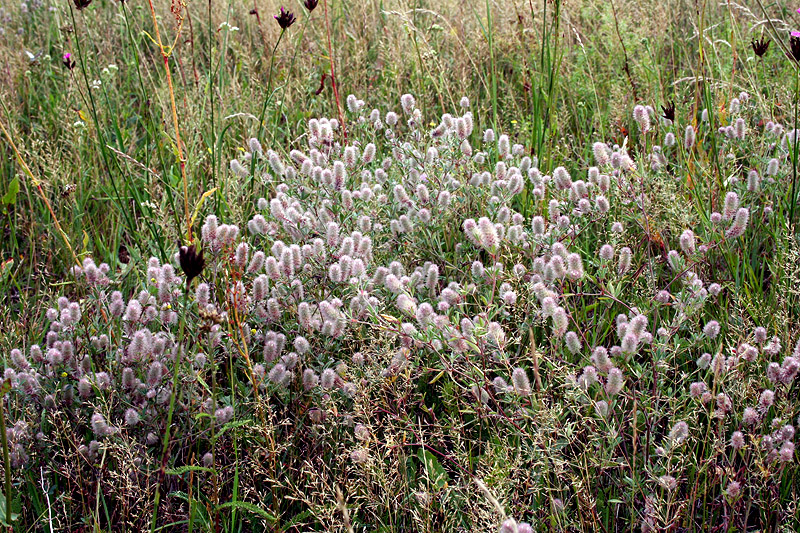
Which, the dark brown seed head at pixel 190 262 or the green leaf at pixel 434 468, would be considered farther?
the green leaf at pixel 434 468

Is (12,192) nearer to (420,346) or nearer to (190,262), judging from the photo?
(420,346)

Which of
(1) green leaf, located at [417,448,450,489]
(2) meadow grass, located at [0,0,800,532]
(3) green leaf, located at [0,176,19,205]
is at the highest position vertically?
(3) green leaf, located at [0,176,19,205]

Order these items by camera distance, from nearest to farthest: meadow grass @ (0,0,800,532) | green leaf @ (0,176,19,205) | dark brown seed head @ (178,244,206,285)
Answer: dark brown seed head @ (178,244,206,285) < meadow grass @ (0,0,800,532) < green leaf @ (0,176,19,205)

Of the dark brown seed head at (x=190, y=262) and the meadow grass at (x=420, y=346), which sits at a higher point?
the dark brown seed head at (x=190, y=262)

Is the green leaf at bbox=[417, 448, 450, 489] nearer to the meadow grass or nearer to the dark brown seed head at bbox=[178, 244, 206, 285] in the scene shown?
the meadow grass

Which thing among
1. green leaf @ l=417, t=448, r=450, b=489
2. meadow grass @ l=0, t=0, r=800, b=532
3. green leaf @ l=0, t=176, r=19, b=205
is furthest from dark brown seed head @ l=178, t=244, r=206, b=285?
green leaf @ l=0, t=176, r=19, b=205

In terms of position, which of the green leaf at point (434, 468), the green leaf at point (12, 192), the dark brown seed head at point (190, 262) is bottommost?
the green leaf at point (434, 468)

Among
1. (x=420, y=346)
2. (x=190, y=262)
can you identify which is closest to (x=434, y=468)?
(x=420, y=346)

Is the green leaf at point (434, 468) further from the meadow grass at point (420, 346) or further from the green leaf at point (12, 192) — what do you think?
the green leaf at point (12, 192)

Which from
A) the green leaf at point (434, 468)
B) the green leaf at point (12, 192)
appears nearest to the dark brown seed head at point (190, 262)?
the green leaf at point (434, 468)

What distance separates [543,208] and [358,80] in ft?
6.35

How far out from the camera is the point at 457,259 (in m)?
2.46

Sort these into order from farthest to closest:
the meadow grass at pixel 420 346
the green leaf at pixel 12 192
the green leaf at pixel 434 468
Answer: the green leaf at pixel 12 192 → the green leaf at pixel 434 468 → the meadow grass at pixel 420 346

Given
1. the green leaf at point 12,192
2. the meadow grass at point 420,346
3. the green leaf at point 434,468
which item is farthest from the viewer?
the green leaf at point 12,192
